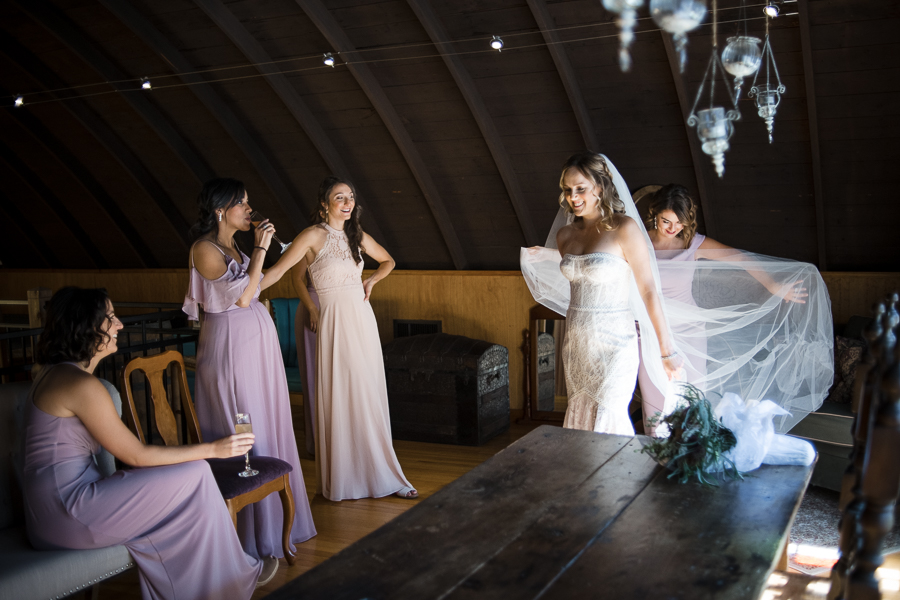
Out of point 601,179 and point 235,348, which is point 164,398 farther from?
point 601,179

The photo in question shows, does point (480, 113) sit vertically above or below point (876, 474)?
above

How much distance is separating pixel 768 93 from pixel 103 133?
6.32 metres

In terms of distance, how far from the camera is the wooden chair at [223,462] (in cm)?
317

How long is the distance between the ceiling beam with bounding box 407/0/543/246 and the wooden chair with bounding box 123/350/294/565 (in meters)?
3.14

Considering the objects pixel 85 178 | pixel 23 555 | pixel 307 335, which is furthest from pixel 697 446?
pixel 85 178

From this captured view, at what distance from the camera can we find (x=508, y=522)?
1993mm

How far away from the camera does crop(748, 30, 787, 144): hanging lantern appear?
3.96 meters

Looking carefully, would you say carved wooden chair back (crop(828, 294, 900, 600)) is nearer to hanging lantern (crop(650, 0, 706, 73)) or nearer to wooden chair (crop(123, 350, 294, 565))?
wooden chair (crop(123, 350, 294, 565))

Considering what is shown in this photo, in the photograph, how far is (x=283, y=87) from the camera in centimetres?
620

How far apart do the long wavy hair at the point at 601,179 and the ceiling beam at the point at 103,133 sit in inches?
222

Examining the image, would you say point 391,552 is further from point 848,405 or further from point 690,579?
point 848,405

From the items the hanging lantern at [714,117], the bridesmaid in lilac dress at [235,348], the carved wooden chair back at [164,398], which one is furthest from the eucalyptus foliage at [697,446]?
the hanging lantern at [714,117]

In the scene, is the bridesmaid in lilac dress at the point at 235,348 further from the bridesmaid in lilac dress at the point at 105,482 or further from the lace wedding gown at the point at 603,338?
the lace wedding gown at the point at 603,338

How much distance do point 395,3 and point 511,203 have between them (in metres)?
1.91
